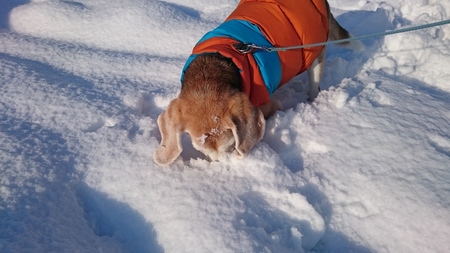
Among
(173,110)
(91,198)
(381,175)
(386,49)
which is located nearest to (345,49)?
(386,49)

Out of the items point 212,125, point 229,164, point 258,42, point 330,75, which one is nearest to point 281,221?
point 229,164

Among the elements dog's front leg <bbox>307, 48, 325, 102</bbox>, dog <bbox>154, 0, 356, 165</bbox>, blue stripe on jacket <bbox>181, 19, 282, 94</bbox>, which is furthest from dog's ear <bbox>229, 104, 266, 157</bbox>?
dog's front leg <bbox>307, 48, 325, 102</bbox>

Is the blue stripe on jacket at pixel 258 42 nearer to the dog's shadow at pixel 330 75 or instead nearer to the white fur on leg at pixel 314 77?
the dog's shadow at pixel 330 75

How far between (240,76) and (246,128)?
0.48 metres

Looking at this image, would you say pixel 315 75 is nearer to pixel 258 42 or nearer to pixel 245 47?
pixel 258 42

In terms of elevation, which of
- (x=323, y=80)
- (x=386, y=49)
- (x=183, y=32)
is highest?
(x=386, y=49)

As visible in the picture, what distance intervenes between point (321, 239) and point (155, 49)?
10.4ft

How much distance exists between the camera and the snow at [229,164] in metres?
2.41

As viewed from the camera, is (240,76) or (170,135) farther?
(240,76)

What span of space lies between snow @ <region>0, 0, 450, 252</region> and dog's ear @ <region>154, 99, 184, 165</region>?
0.36 feet

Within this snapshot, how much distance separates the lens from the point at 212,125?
273 cm

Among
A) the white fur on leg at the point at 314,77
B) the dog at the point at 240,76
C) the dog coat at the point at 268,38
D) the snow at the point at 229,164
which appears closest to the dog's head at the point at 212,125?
the dog at the point at 240,76

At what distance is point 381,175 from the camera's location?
2762mm

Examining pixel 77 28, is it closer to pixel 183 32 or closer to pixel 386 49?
pixel 183 32
